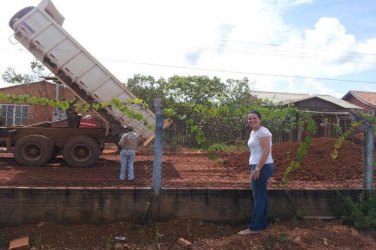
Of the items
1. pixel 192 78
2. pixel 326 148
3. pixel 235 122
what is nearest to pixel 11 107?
pixel 192 78

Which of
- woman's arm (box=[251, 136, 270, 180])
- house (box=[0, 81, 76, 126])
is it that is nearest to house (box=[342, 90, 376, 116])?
house (box=[0, 81, 76, 126])

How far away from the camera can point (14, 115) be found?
79.2ft

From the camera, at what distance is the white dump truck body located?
11.4 meters

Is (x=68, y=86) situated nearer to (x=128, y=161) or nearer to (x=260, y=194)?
(x=128, y=161)

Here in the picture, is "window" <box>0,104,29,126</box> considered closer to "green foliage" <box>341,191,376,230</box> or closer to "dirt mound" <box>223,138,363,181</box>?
"dirt mound" <box>223,138,363,181</box>

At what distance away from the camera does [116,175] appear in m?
10.0

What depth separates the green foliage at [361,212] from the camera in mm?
6539

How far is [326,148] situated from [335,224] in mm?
5350

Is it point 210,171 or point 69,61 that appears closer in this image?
point 210,171

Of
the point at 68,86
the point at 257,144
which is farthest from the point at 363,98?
the point at 257,144

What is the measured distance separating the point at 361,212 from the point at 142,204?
3375 mm

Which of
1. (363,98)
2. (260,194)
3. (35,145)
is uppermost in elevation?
(363,98)

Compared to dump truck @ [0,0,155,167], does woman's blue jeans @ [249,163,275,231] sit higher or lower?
lower

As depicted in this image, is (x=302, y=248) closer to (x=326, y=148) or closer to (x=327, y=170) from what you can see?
(x=327, y=170)
